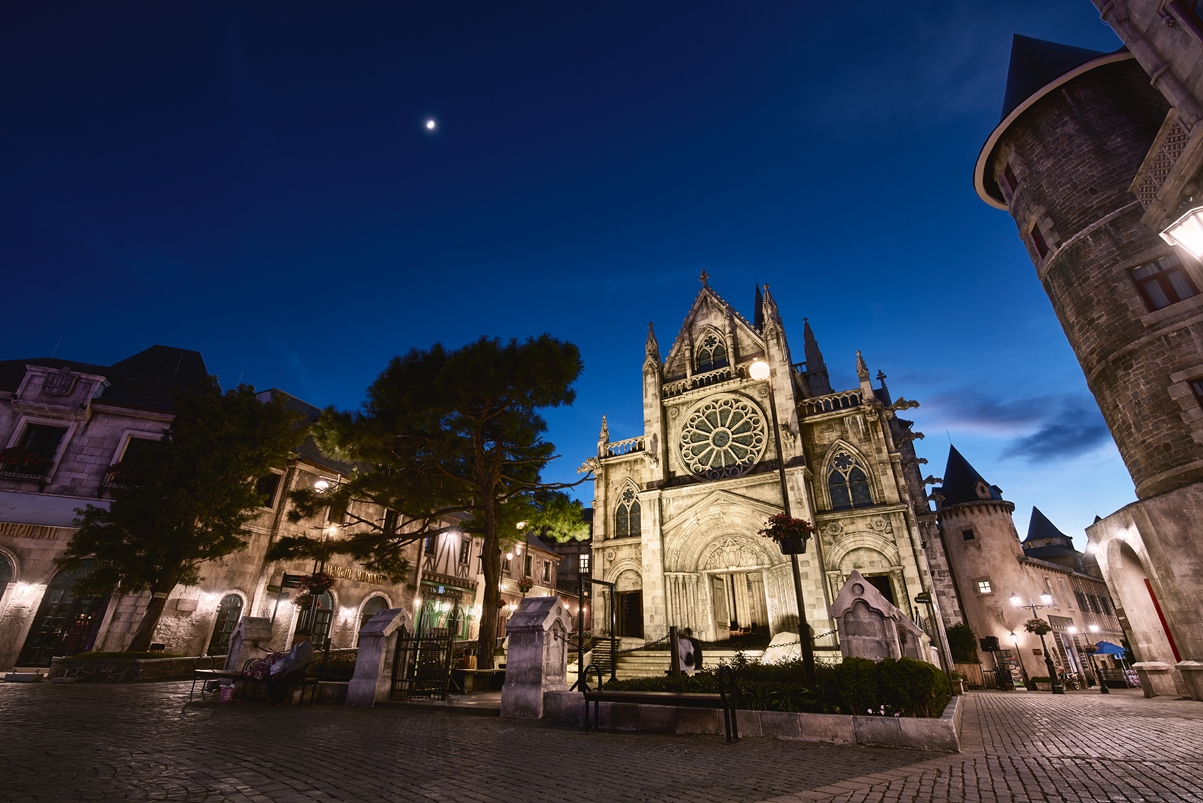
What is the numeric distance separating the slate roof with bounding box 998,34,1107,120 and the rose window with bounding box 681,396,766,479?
14.1 meters

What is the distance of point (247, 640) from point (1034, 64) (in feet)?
98.1

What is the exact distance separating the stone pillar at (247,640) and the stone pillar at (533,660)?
27.1 ft

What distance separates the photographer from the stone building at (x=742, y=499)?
19.6m

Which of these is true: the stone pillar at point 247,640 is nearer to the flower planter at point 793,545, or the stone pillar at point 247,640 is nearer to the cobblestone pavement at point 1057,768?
the flower planter at point 793,545

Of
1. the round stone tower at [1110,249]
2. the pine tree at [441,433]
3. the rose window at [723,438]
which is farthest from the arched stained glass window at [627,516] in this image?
the round stone tower at [1110,249]

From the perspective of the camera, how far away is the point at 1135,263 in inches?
515

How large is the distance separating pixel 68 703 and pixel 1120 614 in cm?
2417

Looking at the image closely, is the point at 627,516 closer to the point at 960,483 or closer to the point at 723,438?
the point at 723,438

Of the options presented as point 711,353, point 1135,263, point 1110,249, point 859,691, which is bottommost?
point 859,691

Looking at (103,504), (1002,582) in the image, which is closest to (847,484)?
(1002,582)

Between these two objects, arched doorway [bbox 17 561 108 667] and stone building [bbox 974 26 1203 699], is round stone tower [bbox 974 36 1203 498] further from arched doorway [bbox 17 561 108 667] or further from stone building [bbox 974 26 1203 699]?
arched doorway [bbox 17 561 108 667]

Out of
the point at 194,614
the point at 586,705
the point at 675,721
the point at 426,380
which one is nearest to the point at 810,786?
the point at 675,721

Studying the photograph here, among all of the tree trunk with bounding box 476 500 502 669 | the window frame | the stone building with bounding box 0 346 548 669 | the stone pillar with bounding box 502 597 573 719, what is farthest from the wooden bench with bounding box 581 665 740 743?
the window frame

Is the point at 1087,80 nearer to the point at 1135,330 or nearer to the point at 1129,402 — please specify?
the point at 1135,330
